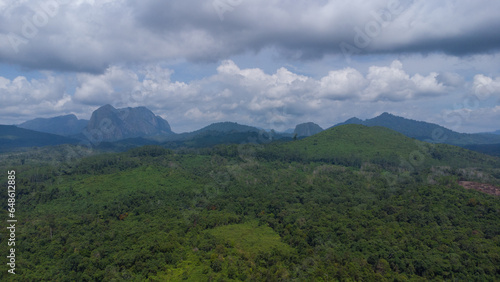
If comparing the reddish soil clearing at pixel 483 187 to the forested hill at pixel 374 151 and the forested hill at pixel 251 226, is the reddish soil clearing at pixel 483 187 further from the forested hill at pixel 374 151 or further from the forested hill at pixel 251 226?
the forested hill at pixel 374 151

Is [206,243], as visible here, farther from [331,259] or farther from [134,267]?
[331,259]

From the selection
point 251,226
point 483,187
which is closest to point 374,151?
point 483,187

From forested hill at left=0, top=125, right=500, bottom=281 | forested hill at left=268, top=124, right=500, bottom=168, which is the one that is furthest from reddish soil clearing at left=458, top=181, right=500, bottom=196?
forested hill at left=268, top=124, right=500, bottom=168

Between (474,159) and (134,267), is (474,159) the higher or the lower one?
the higher one

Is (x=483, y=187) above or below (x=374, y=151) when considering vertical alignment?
below

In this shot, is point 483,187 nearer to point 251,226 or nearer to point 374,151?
point 251,226

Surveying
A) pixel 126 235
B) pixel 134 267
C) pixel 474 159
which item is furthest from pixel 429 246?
pixel 474 159

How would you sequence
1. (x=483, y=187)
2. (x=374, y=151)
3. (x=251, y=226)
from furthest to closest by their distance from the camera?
(x=374, y=151) → (x=483, y=187) → (x=251, y=226)

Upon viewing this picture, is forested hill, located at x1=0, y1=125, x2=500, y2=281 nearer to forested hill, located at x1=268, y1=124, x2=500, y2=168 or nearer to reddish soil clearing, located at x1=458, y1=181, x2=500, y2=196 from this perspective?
reddish soil clearing, located at x1=458, y1=181, x2=500, y2=196
